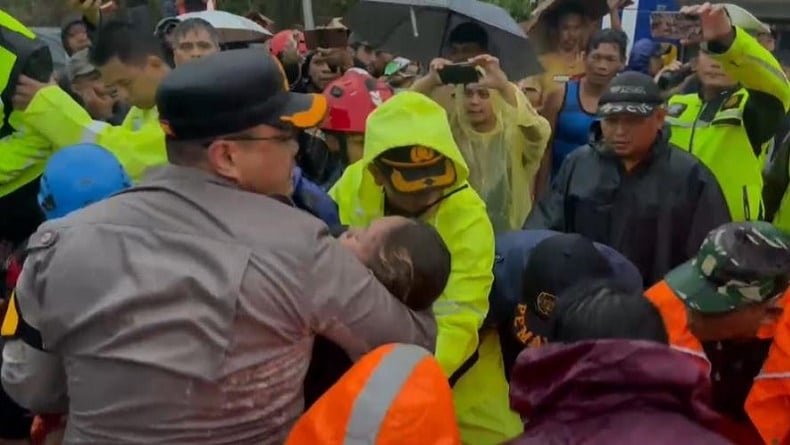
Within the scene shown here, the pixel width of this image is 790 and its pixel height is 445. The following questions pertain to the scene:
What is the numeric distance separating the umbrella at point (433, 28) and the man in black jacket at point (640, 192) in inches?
37.3

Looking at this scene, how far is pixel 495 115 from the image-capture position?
4941mm

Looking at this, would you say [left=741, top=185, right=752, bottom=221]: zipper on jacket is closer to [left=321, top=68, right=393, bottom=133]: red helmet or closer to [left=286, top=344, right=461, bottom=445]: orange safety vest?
[left=321, top=68, right=393, bottom=133]: red helmet

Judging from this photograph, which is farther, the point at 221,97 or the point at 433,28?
the point at 433,28

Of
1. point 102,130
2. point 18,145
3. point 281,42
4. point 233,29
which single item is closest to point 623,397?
point 102,130

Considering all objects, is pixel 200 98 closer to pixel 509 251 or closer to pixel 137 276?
pixel 137 276

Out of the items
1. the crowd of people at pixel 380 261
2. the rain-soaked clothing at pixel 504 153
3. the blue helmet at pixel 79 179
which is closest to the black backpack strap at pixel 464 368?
the crowd of people at pixel 380 261

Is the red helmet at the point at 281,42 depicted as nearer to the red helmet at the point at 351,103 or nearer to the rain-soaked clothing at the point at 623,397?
the red helmet at the point at 351,103

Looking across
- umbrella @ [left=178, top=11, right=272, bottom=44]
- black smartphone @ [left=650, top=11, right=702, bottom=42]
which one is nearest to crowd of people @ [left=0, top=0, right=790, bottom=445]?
black smartphone @ [left=650, top=11, right=702, bottom=42]

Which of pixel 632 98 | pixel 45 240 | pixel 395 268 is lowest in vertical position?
pixel 632 98

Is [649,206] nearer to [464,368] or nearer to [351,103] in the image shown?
[464,368]

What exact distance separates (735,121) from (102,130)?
251cm

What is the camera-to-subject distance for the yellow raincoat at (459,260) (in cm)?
331

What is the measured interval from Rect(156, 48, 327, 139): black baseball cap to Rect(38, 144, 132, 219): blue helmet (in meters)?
1.23

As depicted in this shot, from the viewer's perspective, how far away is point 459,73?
4629 mm
